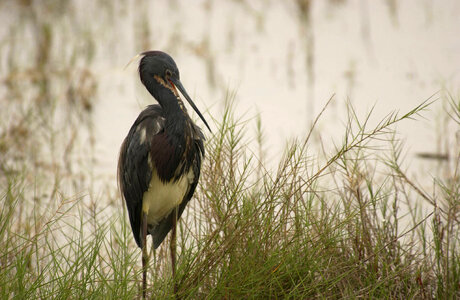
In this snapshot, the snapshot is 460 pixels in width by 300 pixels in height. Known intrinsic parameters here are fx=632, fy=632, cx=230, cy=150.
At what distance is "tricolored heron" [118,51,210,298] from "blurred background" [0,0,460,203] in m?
1.55

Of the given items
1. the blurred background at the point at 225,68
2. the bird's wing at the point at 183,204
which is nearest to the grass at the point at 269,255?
the bird's wing at the point at 183,204

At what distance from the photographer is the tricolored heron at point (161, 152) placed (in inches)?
120

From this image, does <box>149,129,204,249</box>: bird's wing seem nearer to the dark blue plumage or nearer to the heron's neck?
the dark blue plumage

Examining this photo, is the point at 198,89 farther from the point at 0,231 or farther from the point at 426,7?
the point at 0,231

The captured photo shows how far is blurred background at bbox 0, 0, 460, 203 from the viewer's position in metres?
5.22

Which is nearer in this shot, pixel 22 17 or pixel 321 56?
pixel 321 56

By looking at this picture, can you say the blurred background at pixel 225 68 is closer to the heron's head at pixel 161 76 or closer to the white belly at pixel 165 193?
the white belly at pixel 165 193

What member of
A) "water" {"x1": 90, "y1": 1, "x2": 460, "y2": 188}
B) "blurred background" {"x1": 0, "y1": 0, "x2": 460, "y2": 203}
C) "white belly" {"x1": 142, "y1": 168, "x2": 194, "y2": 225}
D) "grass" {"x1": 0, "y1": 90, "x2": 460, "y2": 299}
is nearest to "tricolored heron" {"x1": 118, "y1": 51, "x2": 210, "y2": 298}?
"white belly" {"x1": 142, "y1": 168, "x2": 194, "y2": 225}

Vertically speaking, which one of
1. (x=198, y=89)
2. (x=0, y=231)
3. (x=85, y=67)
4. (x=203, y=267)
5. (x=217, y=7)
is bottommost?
(x=203, y=267)

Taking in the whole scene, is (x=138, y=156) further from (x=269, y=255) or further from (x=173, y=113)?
(x=269, y=255)

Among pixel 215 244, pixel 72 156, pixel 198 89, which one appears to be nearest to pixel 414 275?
pixel 215 244

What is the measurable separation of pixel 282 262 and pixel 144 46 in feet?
15.3

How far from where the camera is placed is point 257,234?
2410 mm

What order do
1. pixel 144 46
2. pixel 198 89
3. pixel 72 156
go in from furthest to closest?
pixel 144 46, pixel 198 89, pixel 72 156
